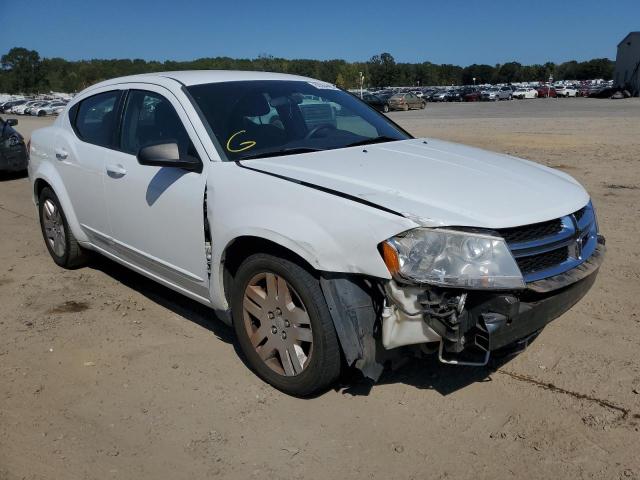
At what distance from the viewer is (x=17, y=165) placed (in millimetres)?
11320

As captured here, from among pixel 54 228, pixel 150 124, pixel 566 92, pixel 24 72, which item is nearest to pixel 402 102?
pixel 566 92

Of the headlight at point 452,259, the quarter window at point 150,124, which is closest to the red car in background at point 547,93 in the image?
the quarter window at point 150,124

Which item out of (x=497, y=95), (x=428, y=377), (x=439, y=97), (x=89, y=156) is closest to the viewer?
(x=428, y=377)

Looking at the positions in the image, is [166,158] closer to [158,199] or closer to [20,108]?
[158,199]

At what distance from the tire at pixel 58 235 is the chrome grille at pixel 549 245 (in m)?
3.89

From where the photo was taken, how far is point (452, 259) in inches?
104

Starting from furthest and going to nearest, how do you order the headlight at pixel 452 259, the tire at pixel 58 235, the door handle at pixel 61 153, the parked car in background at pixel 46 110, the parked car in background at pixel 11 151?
the parked car in background at pixel 46 110 < the parked car in background at pixel 11 151 < the tire at pixel 58 235 < the door handle at pixel 61 153 < the headlight at pixel 452 259

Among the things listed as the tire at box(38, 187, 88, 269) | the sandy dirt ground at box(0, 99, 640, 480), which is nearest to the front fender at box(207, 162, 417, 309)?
the sandy dirt ground at box(0, 99, 640, 480)

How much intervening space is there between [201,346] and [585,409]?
2396 mm

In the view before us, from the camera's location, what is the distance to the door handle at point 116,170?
13.4ft

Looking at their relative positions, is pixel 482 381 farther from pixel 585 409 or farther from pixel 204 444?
pixel 204 444

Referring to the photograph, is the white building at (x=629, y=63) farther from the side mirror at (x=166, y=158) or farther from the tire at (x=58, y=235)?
the side mirror at (x=166, y=158)

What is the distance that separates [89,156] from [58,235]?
1.24m

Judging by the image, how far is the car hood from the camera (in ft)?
8.94
